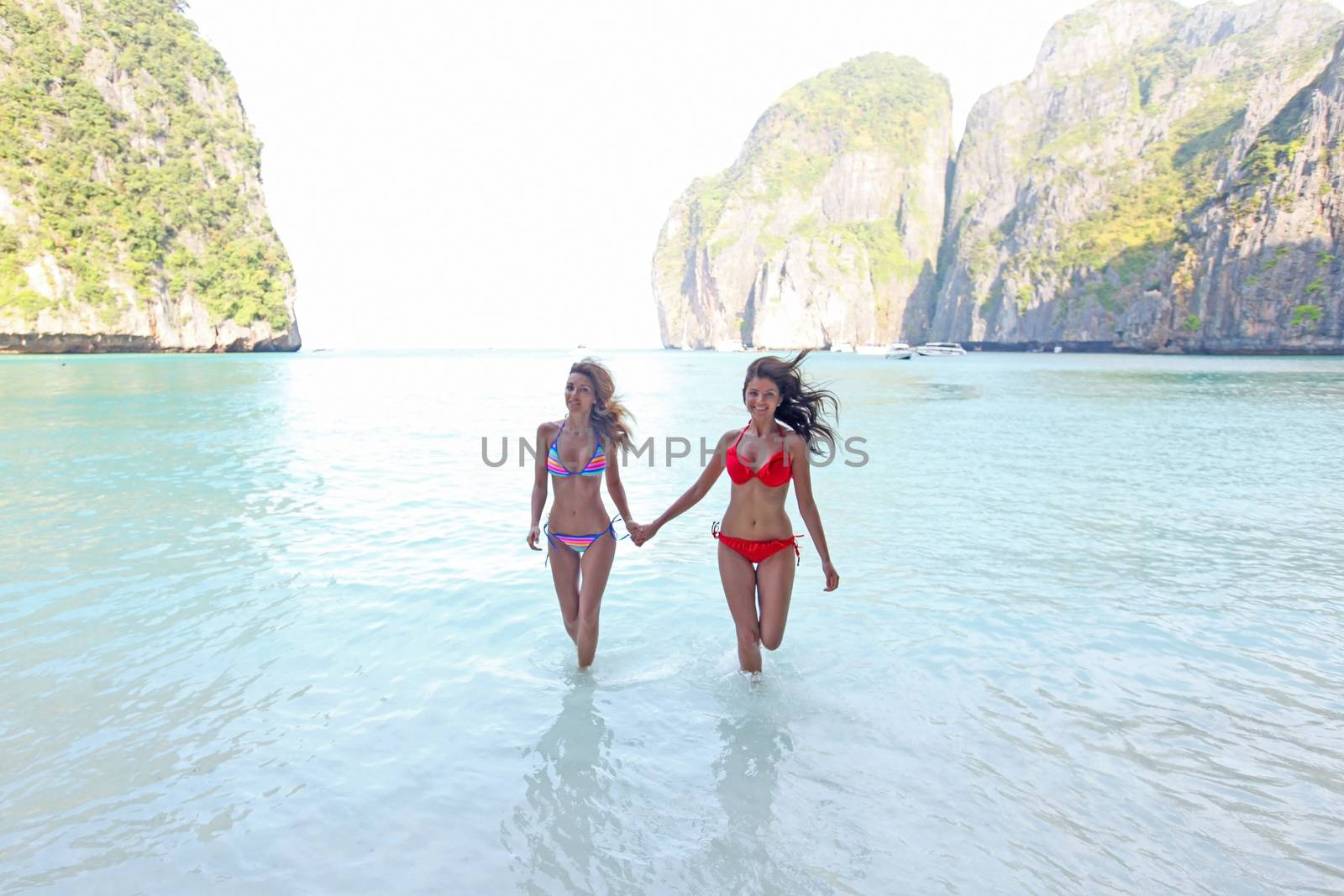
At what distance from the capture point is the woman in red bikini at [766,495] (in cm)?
458

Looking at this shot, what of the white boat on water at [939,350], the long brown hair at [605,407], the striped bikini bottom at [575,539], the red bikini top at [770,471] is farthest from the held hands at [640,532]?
the white boat on water at [939,350]

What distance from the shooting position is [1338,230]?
75812mm

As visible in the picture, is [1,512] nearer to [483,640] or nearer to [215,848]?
[483,640]

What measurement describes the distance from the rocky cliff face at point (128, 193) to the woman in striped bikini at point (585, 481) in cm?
8073

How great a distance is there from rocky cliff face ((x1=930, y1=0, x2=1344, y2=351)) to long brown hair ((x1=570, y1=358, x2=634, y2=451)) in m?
97.0

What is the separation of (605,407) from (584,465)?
413 mm

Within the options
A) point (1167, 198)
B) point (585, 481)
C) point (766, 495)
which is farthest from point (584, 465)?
point (1167, 198)

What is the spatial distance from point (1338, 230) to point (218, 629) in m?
103

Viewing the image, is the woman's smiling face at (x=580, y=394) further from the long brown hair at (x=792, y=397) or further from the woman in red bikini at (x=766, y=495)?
the long brown hair at (x=792, y=397)

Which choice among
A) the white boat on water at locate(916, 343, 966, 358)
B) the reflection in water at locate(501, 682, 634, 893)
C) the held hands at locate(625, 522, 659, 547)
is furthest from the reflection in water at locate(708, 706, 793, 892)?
the white boat on water at locate(916, 343, 966, 358)

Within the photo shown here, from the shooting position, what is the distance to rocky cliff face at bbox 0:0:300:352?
67.0 metres

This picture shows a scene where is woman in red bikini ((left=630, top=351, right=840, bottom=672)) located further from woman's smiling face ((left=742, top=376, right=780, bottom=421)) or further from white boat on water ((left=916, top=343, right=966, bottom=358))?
white boat on water ((left=916, top=343, right=966, bottom=358))

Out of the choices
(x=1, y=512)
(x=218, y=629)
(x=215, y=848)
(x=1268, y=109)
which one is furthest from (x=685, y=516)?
(x=1268, y=109)

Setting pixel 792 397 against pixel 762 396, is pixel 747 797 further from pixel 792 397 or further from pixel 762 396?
pixel 792 397
